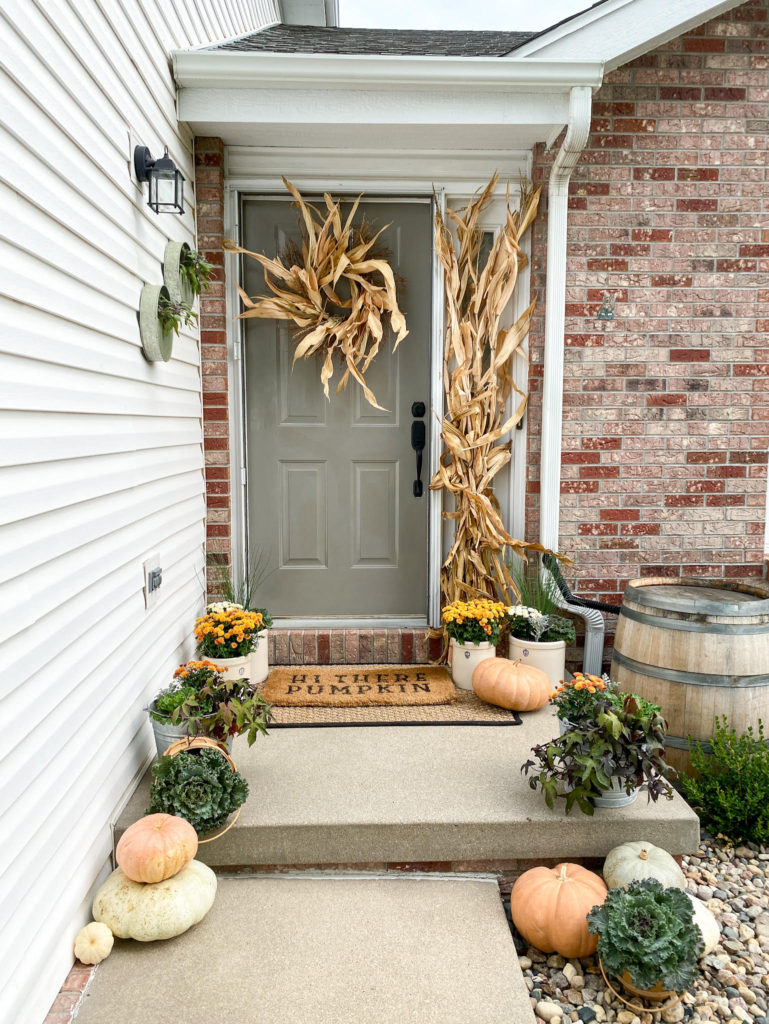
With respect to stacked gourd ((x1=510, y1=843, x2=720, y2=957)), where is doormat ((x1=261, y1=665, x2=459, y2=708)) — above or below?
above

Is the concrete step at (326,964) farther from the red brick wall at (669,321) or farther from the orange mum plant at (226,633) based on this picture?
the red brick wall at (669,321)

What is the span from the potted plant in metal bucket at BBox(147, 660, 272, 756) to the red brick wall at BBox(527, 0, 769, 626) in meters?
1.77

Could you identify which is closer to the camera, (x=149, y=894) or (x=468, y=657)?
(x=149, y=894)

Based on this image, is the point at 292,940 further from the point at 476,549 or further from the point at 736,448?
the point at 736,448

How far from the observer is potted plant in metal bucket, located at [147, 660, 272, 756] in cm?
244

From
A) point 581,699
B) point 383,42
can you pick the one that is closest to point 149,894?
point 581,699

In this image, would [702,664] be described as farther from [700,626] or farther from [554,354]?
[554,354]

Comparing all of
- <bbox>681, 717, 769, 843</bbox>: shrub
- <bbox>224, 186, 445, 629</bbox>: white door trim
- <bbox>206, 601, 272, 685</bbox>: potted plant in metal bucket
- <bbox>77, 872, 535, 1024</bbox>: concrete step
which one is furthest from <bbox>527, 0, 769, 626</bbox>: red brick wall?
<bbox>77, 872, 535, 1024</bbox>: concrete step

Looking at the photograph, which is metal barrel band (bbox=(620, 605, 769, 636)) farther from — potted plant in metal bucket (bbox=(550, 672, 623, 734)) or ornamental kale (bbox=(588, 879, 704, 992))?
ornamental kale (bbox=(588, 879, 704, 992))

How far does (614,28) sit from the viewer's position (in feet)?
9.95

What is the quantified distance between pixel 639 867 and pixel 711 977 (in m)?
0.30

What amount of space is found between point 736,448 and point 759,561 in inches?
23.1

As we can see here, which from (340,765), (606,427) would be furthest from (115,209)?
(606,427)

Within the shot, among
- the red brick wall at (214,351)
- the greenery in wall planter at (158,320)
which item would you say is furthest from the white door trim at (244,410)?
the greenery in wall planter at (158,320)
